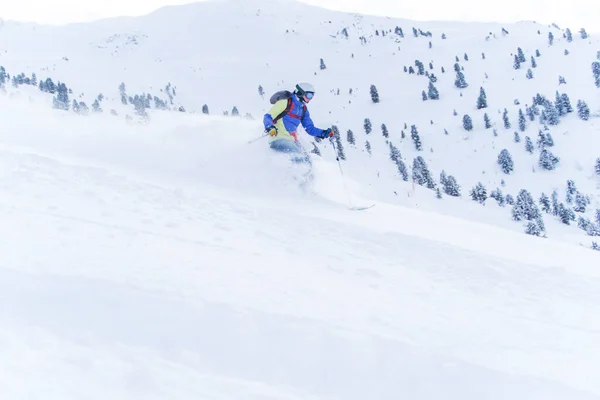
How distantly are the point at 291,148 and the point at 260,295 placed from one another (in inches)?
192

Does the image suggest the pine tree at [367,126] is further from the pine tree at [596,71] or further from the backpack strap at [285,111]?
the backpack strap at [285,111]

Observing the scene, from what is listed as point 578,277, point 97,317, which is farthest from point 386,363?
point 578,277

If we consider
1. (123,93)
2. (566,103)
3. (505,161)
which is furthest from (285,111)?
(123,93)

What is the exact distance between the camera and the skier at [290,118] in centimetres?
939

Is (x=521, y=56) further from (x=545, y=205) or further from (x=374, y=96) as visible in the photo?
(x=545, y=205)

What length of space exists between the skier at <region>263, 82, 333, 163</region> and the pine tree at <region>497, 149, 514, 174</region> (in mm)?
51285

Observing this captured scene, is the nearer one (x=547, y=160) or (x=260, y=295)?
(x=260, y=295)

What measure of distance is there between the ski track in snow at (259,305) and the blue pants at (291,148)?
1975mm

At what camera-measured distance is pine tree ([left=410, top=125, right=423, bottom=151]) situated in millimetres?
64688

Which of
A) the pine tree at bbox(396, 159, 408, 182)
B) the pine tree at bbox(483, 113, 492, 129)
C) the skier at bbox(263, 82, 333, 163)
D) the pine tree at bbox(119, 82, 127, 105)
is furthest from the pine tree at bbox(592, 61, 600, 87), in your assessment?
the pine tree at bbox(119, 82, 127, 105)

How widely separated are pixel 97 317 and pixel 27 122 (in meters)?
8.31

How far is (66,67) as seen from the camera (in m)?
106

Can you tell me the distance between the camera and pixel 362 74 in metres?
98.4

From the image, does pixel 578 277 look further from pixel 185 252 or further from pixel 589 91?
pixel 589 91
